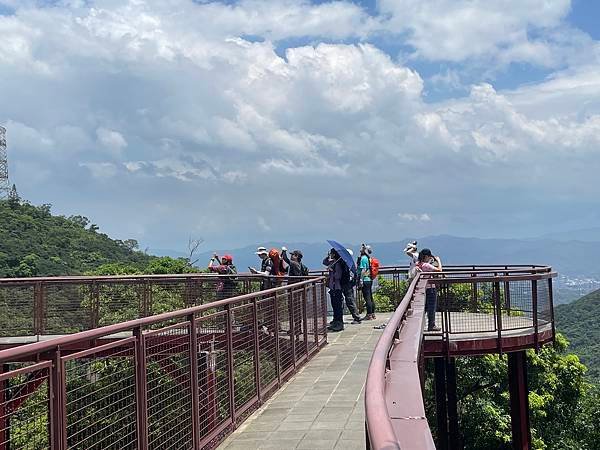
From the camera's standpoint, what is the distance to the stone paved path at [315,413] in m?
7.18

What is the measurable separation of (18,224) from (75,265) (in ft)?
34.1

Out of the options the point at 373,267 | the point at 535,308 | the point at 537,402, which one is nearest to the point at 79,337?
the point at 535,308

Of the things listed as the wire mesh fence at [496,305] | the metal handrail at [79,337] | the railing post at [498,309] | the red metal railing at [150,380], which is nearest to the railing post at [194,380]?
the red metal railing at [150,380]

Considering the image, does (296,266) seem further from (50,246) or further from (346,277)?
(50,246)

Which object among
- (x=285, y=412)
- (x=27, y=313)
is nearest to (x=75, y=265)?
(x=27, y=313)

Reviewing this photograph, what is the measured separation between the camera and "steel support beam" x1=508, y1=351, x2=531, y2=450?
14883mm

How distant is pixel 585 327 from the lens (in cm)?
10275

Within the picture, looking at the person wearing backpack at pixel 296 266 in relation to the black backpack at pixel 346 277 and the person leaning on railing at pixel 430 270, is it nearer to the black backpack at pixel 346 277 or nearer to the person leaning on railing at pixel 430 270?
the black backpack at pixel 346 277

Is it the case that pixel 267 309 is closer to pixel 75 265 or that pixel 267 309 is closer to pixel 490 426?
pixel 490 426

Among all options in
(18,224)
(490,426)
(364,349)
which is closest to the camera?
(364,349)

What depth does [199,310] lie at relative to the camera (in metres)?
6.95

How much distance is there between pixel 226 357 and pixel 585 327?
342ft

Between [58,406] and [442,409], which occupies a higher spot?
[58,406]

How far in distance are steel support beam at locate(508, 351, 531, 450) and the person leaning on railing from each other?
2587 millimetres
